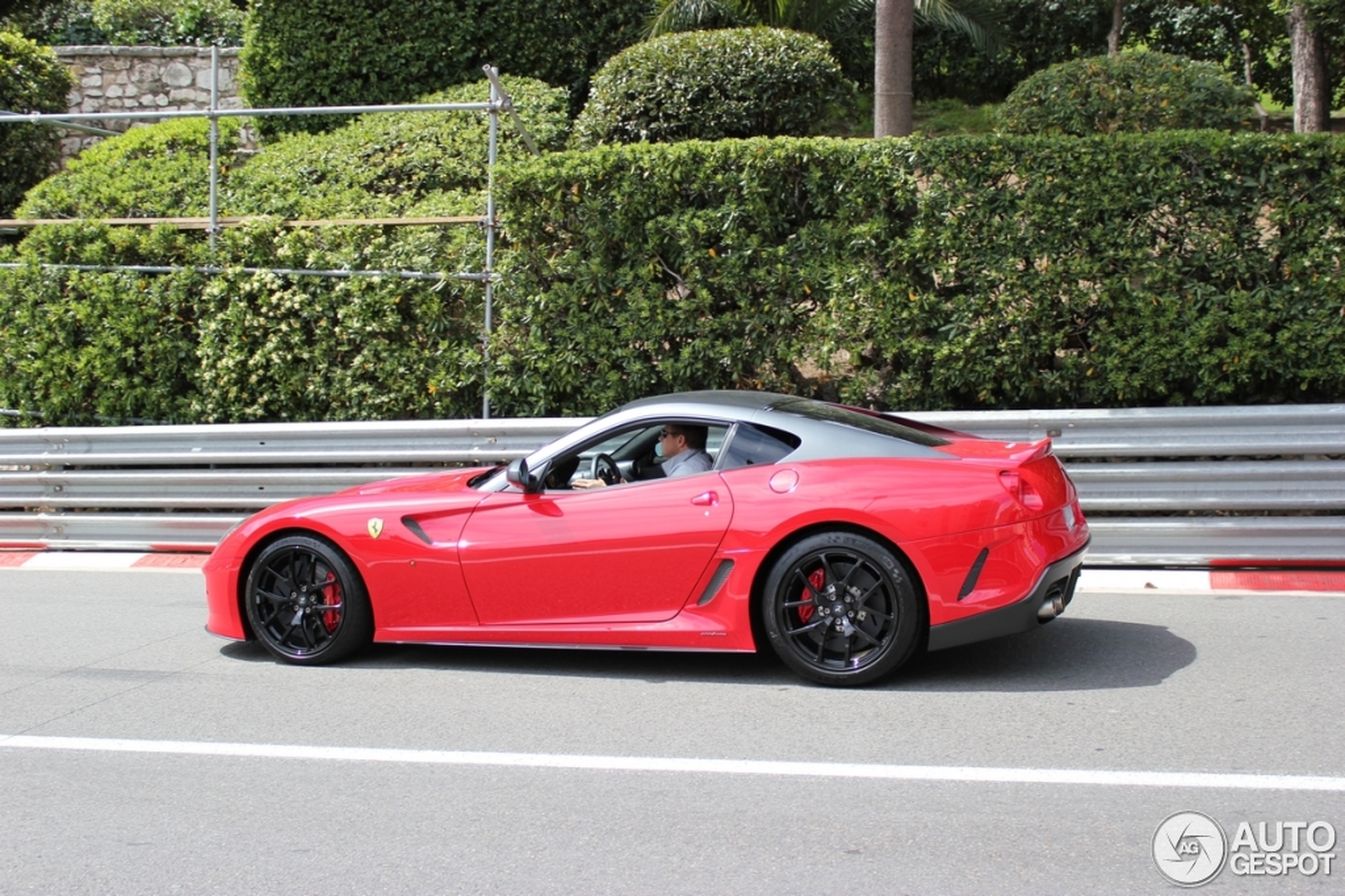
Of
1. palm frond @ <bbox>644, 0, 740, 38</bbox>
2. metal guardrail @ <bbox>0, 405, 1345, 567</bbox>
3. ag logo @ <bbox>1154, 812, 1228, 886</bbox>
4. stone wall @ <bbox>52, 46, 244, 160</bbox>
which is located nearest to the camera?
ag logo @ <bbox>1154, 812, 1228, 886</bbox>

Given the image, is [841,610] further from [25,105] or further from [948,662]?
[25,105]

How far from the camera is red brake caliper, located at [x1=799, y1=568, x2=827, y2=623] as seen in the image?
5.69 meters

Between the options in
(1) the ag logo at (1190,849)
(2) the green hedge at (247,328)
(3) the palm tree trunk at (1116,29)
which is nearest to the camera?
(1) the ag logo at (1190,849)

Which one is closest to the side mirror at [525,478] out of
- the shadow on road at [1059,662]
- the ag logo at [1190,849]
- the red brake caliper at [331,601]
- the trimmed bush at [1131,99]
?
the red brake caliper at [331,601]

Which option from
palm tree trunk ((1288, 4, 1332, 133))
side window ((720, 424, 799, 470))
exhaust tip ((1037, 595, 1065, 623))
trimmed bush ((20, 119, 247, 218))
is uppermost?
palm tree trunk ((1288, 4, 1332, 133))

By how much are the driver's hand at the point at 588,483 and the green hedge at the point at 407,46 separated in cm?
1117

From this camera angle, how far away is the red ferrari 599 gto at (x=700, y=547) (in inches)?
219

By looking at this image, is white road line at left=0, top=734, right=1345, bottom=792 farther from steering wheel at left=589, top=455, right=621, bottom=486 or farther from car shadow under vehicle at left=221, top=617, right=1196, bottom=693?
steering wheel at left=589, top=455, right=621, bottom=486

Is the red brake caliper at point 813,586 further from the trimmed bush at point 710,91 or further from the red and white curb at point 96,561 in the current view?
the trimmed bush at point 710,91

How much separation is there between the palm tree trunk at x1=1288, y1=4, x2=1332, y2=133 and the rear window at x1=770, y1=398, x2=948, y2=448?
37.4 feet

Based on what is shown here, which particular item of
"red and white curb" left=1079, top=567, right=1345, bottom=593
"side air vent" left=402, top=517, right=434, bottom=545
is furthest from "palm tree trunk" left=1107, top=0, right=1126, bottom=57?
"side air vent" left=402, top=517, right=434, bottom=545

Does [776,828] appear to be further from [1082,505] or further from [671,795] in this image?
[1082,505]

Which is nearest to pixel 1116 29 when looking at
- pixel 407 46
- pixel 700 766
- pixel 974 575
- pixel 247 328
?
pixel 407 46

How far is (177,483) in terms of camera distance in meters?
9.88
